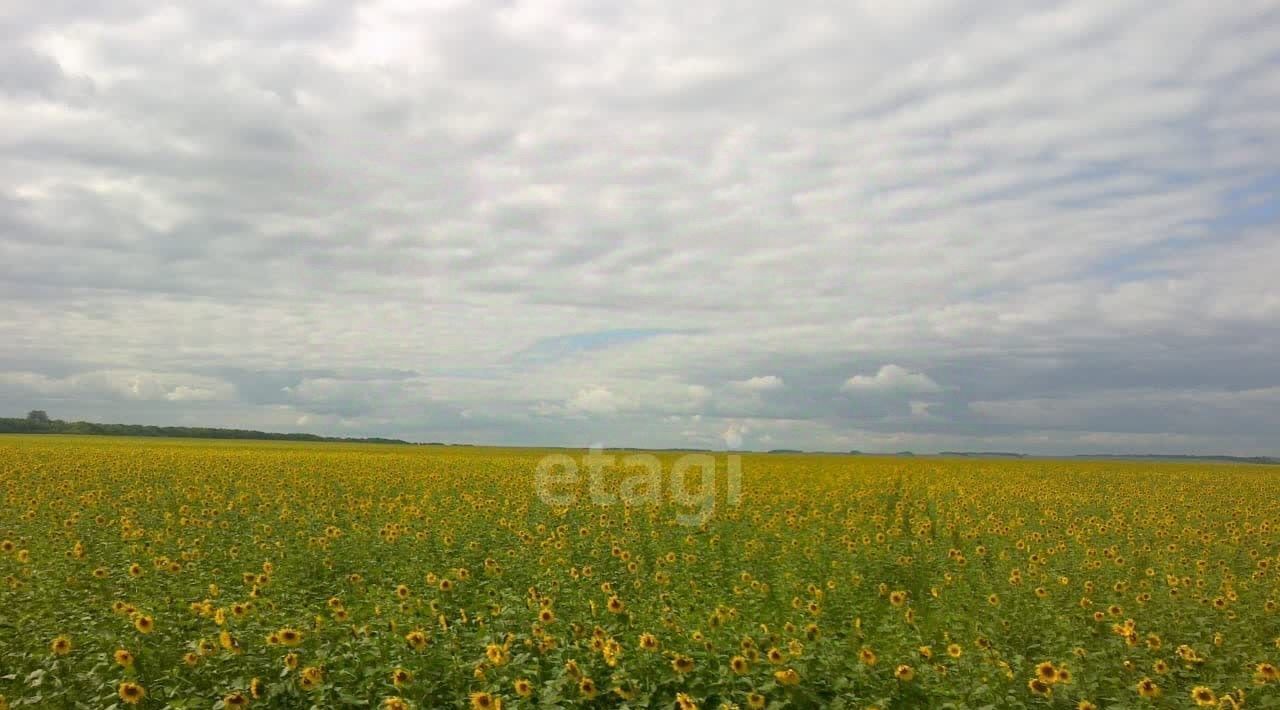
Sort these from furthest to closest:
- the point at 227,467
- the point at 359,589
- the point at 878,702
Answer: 1. the point at 227,467
2. the point at 359,589
3. the point at 878,702

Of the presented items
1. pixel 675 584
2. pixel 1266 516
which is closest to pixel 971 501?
pixel 1266 516

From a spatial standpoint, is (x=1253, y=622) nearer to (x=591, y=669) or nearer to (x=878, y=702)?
(x=878, y=702)

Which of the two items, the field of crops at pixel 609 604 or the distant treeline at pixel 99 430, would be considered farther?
the distant treeline at pixel 99 430

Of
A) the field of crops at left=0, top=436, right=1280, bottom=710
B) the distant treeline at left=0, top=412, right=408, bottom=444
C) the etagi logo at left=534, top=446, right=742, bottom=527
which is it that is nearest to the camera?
the field of crops at left=0, top=436, right=1280, bottom=710

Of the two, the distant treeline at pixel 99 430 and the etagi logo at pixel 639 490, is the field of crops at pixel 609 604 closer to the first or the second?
the etagi logo at pixel 639 490

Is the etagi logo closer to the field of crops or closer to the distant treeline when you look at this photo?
the field of crops

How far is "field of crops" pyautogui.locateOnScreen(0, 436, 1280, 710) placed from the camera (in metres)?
7.34

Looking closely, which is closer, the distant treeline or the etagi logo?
the etagi logo

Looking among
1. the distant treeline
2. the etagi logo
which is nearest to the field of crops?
the etagi logo

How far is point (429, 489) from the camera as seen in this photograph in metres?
23.3

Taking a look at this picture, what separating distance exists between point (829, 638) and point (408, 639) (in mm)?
4426

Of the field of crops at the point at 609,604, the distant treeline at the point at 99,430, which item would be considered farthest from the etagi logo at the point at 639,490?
the distant treeline at the point at 99,430

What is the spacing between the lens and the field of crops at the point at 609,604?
7.34 metres

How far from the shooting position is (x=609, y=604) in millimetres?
9109
